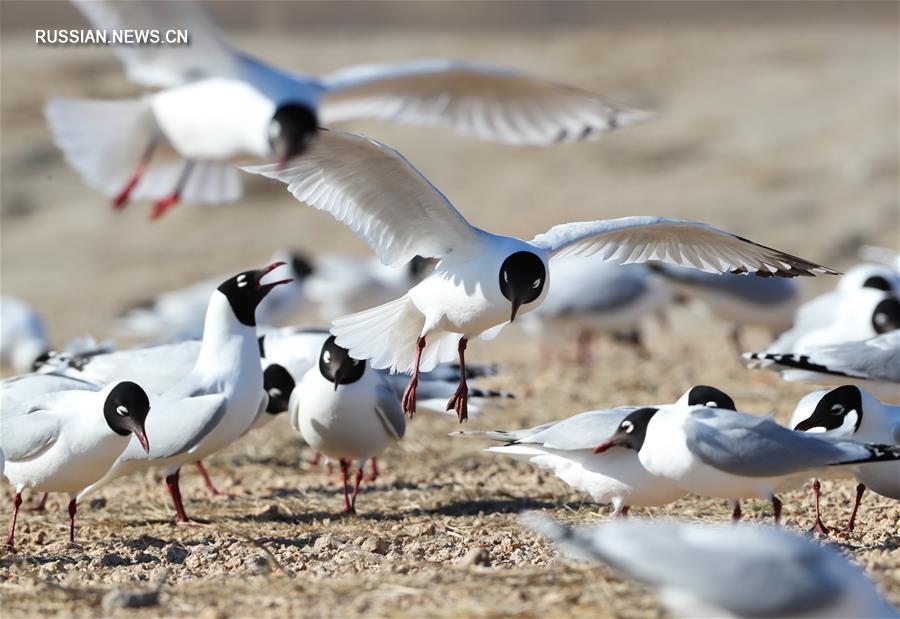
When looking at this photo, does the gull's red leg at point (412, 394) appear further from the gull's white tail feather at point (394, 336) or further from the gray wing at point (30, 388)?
the gray wing at point (30, 388)

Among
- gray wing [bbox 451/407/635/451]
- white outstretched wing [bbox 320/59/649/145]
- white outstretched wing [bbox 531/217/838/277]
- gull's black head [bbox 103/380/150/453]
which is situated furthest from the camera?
white outstretched wing [bbox 320/59/649/145]

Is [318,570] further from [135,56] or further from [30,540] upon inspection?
[135,56]

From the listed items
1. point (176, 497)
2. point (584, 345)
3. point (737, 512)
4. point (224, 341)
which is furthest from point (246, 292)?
point (584, 345)

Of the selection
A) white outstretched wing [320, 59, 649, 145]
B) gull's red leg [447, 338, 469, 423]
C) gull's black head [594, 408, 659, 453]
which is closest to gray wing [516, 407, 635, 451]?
gull's black head [594, 408, 659, 453]

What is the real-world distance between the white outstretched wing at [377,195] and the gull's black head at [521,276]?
1.04 ft

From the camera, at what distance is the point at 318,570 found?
4.78m

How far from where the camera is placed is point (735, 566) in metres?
3.30

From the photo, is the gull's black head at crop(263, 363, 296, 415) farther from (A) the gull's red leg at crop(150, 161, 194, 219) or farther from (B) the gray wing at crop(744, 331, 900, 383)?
(A) the gull's red leg at crop(150, 161, 194, 219)

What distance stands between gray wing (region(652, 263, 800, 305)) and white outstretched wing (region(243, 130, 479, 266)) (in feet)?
15.5

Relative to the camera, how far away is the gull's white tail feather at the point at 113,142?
866cm

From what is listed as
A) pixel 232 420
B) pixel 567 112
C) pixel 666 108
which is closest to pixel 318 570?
pixel 232 420

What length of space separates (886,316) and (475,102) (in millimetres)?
2779

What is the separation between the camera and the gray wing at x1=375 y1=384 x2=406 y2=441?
6.38 meters

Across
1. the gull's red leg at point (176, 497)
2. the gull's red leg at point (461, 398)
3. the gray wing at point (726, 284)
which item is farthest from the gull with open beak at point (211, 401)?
the gray wing at point (726, 284)
